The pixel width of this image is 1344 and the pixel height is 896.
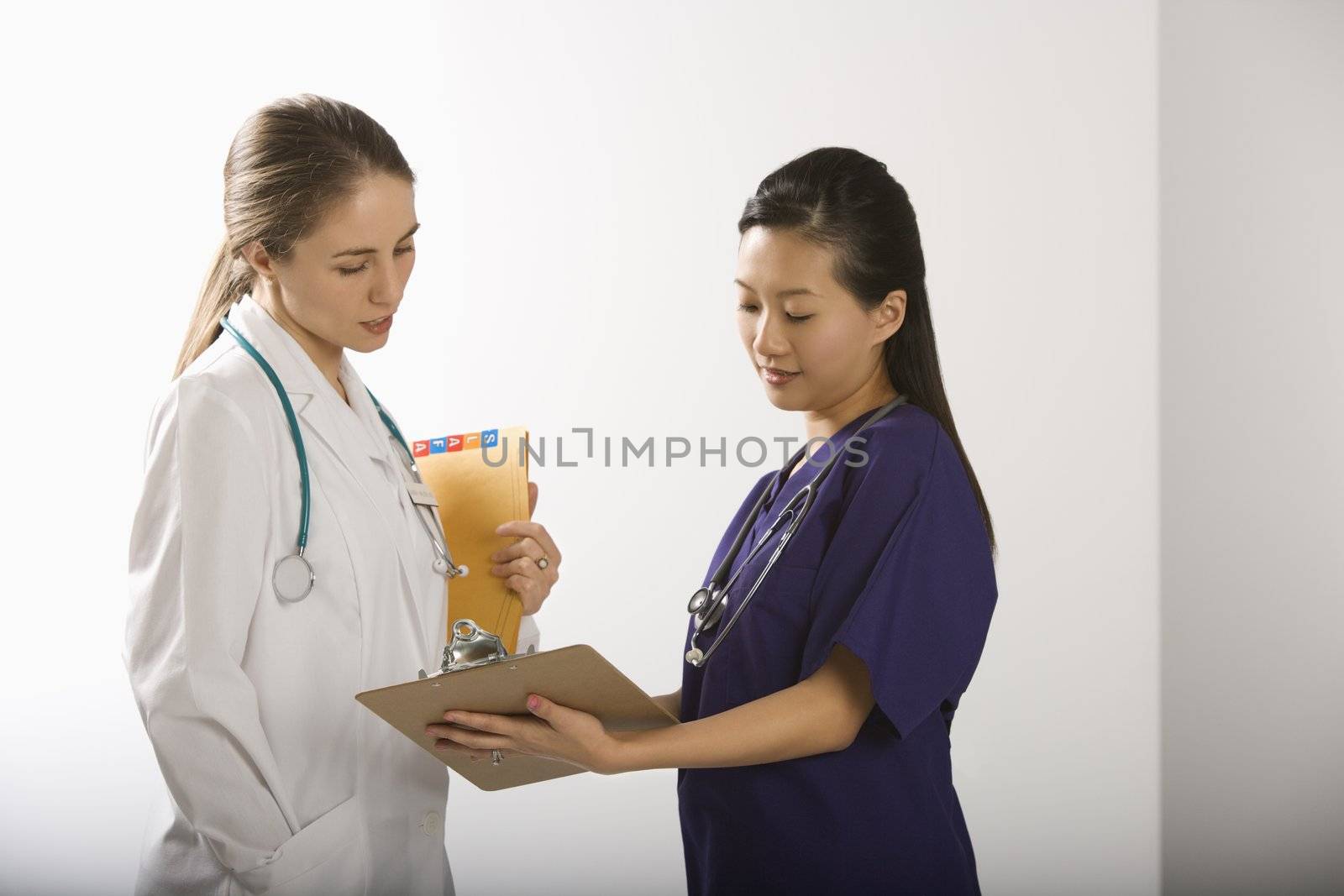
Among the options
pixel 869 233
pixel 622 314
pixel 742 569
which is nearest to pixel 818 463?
pixel 742 569

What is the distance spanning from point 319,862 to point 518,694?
38cm

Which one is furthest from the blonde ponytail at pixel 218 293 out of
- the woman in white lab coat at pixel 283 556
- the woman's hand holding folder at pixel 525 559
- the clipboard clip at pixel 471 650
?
the clipboard clip at pixel 471 650

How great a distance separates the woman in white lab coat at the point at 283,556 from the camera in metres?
1.36

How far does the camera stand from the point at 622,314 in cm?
300

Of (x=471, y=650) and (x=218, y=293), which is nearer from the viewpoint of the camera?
(x=471, y=650)

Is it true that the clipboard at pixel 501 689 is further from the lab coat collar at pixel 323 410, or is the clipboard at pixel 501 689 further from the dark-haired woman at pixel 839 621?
the lab coat collar at pixel 323 410

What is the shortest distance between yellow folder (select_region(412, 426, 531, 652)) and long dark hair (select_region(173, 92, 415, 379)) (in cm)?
44

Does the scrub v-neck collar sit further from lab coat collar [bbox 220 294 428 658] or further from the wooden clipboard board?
lab coat collar [bbox 220 294 428 658]

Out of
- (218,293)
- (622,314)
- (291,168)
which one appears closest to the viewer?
(291,168)

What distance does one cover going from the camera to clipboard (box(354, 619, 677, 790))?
1202mm

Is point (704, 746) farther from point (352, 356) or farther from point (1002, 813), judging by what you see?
point (352, 356)

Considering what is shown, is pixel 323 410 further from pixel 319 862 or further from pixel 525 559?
pixel 319 862

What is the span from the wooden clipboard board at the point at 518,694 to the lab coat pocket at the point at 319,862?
6.0 inches

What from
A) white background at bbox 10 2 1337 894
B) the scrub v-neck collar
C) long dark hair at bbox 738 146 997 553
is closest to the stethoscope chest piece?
the scrub v-neck collar
